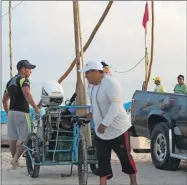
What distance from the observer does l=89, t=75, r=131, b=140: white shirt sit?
6160mm

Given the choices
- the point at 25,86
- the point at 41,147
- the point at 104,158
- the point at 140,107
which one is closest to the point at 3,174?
the point at 41,147

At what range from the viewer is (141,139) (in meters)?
11.0

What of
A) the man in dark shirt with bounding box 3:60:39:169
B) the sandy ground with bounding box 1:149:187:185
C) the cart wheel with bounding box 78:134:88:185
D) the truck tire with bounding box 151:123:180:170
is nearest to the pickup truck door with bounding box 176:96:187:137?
the truck tire with bounding box 151:123:180:170

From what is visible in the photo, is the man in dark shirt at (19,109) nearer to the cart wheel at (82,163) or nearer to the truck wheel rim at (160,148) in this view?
the cart wheel at (82,163)

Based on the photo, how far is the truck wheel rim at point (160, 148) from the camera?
9008 millimetres

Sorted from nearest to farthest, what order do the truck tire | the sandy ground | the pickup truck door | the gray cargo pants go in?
1. the sandy ground
2. the pickup truck door
3. the gray cargo pants
4. the truck tire

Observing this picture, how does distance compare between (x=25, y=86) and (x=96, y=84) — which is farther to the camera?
(x=25, y=86)

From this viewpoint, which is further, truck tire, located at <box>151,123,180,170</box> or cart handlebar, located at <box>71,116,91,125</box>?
truck tire, located at <box>151,123,180,170</box>

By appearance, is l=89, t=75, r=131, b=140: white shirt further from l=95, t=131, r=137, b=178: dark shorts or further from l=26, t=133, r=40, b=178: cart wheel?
l=26, t=133, r=40, b=178: cart wheel

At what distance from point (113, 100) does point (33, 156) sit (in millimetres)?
2157

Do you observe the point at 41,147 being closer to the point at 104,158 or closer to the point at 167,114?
the point at 104,158

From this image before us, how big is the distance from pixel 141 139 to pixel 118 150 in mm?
4704

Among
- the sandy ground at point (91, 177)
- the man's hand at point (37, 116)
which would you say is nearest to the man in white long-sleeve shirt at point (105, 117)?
the sandy ground at point (91, 177)

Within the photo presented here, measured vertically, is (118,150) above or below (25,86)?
below
